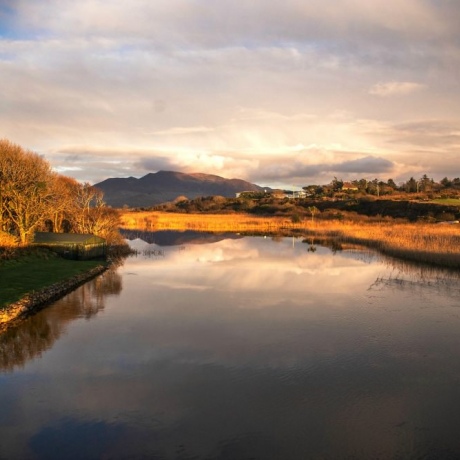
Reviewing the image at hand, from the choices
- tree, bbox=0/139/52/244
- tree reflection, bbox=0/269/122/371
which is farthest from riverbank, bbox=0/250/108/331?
tree, bbox=0/139/52/244

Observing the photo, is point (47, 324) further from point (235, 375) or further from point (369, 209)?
point (369, 209)

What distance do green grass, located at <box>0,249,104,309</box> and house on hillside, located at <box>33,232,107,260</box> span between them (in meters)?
1.03

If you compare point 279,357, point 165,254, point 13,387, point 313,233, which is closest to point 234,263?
point 165,254

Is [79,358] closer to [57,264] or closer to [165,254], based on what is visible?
[57,264]

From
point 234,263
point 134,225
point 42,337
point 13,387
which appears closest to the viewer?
point 13,387

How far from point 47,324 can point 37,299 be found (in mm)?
2692

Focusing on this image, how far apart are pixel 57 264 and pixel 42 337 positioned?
12.4 meters

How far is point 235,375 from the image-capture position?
1166 centimetres

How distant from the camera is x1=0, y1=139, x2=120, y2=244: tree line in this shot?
31188 millimetres

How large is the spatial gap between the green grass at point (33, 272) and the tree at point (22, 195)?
3.22 meters

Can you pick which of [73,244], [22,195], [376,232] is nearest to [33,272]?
[73,244]

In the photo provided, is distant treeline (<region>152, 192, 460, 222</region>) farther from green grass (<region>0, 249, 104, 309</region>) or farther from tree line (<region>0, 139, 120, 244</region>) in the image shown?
green grass (<region>0, 249, 104, 309</region>)

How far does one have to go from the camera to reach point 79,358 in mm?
12828

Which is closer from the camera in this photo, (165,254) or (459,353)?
(459,353)
